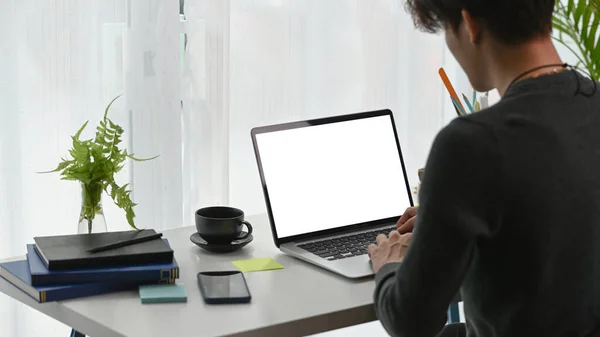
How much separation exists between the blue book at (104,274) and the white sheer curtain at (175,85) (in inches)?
27.3

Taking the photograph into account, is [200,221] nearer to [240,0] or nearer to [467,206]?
[467,206]

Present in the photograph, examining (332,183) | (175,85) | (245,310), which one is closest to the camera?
(245,310)

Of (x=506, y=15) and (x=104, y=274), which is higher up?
(x=506, y=15)

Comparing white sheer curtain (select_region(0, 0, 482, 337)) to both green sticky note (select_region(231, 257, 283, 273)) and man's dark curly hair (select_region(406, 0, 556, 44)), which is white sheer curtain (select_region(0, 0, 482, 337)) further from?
man's dark curly hair (select_region(406, 0, 556, 44))

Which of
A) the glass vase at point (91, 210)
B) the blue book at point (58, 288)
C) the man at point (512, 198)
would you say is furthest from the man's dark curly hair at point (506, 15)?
the glass vase at point (91, 210)

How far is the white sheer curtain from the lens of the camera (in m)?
2.14

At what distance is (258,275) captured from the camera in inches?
62.8

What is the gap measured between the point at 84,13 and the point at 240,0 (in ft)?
1.48

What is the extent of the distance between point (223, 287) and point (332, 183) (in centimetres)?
45

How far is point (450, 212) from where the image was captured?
1120mm

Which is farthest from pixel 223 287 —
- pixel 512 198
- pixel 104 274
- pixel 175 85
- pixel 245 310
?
pixel 175 85

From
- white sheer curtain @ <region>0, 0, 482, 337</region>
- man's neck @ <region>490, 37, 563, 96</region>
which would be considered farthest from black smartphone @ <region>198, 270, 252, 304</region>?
white sheer curtain @ <region>0, 0, 482, 337</region>

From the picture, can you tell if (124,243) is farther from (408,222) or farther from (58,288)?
(408,222)

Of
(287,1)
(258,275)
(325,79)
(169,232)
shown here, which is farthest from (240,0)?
(258,275)
